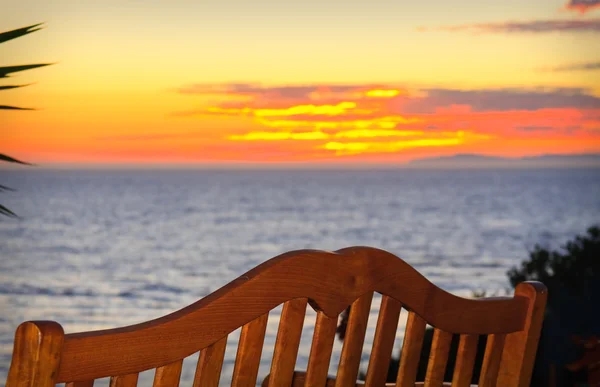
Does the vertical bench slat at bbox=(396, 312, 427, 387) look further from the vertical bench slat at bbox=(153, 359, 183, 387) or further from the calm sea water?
the calm sea water

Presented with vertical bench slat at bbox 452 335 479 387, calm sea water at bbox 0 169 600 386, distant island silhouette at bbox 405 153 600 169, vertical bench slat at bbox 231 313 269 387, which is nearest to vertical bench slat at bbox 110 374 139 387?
vertical bench slat at bbox 231 313 269 387

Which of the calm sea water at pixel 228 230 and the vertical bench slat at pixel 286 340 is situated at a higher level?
the vertical bench slat at pixel 286 340

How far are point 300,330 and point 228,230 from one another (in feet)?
72.8

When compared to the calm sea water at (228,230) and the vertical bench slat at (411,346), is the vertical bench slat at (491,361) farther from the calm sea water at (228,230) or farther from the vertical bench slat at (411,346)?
the calm sea water at (228,230)

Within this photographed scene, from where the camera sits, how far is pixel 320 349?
0.95 m

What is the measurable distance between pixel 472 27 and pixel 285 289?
1929 cm

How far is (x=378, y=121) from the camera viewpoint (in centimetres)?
2284

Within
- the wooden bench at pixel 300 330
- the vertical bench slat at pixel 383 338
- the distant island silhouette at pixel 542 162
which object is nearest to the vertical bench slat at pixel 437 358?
the wooden bench at pixel 300 330

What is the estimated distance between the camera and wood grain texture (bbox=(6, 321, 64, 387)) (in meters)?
0.70

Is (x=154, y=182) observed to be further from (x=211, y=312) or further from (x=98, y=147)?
(x=211, y=312)

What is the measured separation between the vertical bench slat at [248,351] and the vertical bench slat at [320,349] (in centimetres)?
8

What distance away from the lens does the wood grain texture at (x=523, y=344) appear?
122cm

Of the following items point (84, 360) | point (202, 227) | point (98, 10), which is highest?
point (98, 10)

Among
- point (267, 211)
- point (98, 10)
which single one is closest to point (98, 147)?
point (98, 10)
